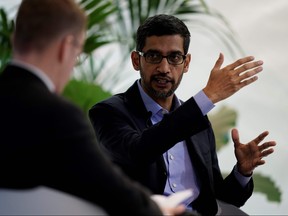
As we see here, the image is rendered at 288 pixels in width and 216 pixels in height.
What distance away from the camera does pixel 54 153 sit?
0.91m

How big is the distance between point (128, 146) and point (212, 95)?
29 cm

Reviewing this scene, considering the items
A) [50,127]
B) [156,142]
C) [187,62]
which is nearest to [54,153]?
[50,127]

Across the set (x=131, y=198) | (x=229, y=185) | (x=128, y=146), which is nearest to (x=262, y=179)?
(x=229, y=185)

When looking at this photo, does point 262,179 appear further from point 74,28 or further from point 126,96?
point 74,28

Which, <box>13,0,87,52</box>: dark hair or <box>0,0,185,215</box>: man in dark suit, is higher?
<box>13,0,87,52</box>: dark hair

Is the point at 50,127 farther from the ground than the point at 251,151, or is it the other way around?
the point at 50,127

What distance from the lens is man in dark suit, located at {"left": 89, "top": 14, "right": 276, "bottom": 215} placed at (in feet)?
5.43

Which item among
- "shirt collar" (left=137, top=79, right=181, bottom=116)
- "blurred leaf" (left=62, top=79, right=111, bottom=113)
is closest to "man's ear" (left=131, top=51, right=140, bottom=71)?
"shirt collar" (left=137, top=79, right=181, bottom=116)

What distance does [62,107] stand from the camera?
94 centimetres

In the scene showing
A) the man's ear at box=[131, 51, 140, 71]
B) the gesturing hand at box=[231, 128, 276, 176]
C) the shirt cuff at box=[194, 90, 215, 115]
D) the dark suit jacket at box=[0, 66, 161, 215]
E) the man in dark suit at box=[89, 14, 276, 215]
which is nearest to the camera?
the dark suit jacket at box=[0, 66, 161, 215]

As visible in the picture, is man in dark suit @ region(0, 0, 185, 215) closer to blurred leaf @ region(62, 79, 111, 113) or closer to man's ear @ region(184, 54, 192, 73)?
man's ear @ region(184, 54, 192, 73)

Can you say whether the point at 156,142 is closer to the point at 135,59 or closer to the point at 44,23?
the point at 135,59

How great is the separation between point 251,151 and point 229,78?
366 mm

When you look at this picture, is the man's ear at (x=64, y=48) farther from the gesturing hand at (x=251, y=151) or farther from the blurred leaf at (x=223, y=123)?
the blurred leaf at (x=223, y=123)
